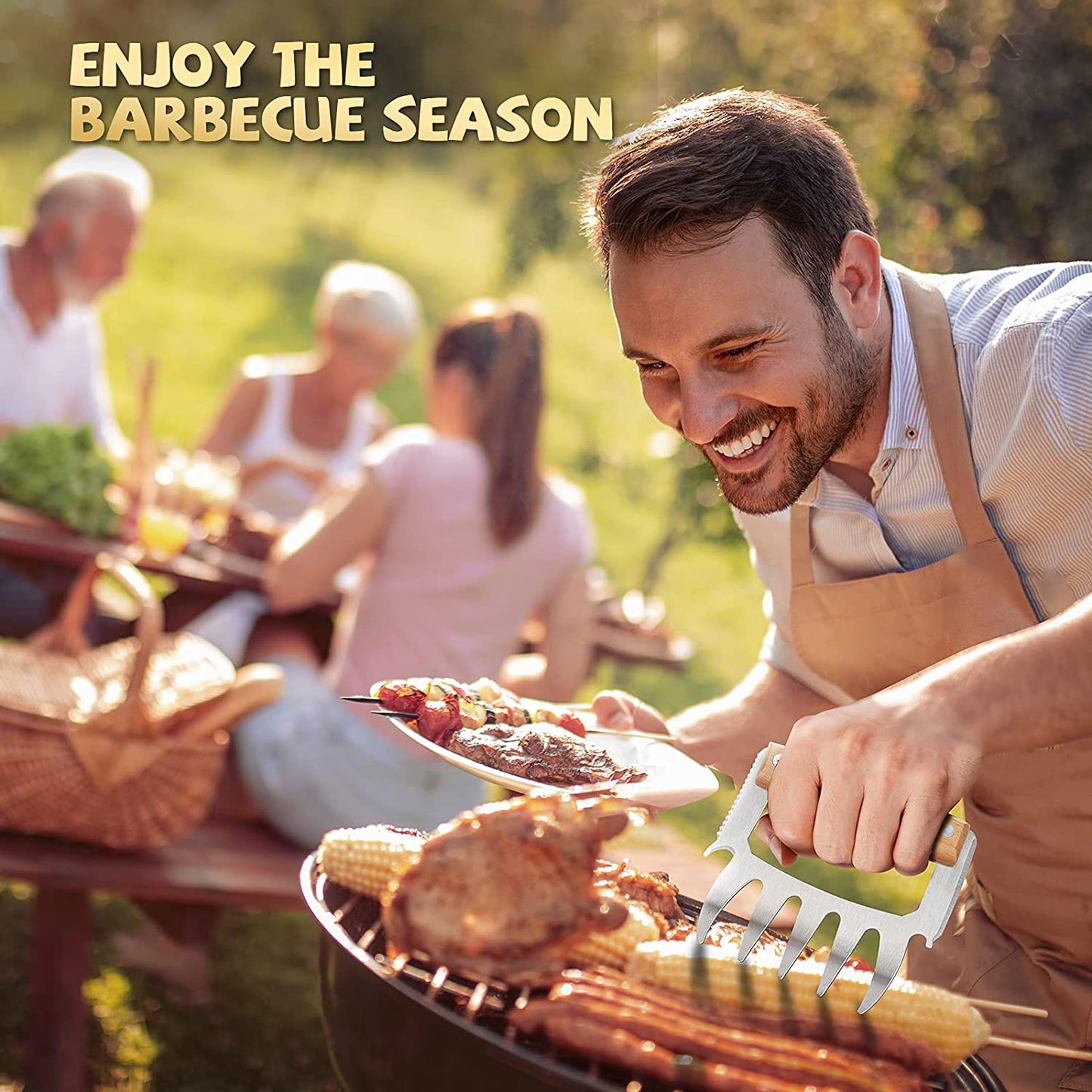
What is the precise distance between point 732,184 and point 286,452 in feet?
14.9

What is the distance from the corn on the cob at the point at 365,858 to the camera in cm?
175

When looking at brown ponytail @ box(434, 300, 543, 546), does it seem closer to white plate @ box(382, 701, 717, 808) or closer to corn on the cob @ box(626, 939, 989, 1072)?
white plate @ box(382, 701, 717, 808)

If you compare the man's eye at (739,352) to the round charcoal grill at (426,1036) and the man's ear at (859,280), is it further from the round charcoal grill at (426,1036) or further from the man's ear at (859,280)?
the round charcoal grill at (426,1036)

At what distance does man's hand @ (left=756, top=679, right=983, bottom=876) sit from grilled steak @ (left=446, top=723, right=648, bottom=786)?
0.58 metres

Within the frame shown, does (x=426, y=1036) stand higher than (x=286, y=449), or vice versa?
(x=286, y=449)

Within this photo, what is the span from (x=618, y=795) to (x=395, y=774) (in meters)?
2.41

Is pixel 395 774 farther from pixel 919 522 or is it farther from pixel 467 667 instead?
pixel 919 522

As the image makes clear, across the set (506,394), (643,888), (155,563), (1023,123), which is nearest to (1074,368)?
(643,888)

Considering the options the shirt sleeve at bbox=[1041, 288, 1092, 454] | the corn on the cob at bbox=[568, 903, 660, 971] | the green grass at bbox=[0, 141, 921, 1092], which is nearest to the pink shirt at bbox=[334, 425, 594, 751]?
the green grass at bbox=[0, 141, 921, 1092]

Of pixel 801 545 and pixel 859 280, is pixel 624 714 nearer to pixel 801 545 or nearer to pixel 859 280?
pixel 801 545

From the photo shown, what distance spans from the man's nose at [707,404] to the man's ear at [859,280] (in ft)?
0.85

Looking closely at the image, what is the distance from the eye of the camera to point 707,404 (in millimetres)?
2008

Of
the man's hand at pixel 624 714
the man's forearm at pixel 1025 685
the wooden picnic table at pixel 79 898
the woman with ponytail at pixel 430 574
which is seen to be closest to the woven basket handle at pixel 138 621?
the wooden picnic table at pixel 79 898

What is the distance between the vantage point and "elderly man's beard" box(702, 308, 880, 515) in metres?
2.06
